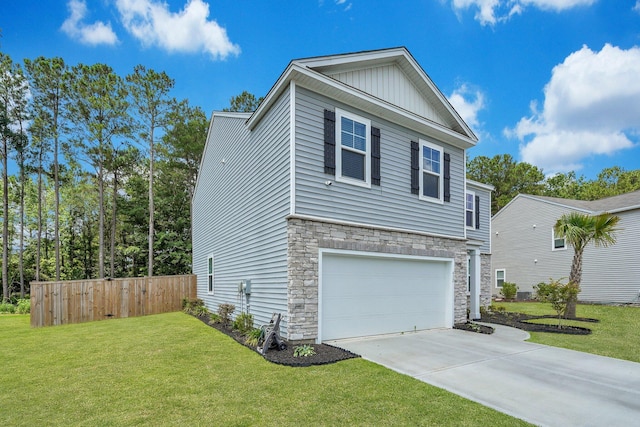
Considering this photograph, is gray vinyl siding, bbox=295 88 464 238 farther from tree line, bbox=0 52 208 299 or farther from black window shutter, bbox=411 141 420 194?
tree line, bbox=0 52 208 299

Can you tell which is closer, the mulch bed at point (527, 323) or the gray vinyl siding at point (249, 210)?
the gray vinyl siding at point (249, 210)

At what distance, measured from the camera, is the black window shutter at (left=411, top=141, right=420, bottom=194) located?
9.21 m

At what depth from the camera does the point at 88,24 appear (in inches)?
633

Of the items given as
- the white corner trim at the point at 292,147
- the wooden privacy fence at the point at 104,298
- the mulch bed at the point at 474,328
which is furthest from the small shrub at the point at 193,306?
the mulch bed at the point at 474,328

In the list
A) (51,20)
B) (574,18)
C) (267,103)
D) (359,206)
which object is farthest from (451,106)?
(51,20)

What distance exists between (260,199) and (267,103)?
7.70 ft

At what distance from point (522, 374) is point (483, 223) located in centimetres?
1031

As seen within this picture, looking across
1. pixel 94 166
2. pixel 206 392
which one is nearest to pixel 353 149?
pixel 206 392

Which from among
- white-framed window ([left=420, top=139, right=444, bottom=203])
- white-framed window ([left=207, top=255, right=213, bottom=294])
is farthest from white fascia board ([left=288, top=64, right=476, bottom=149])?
white-framed window ([left=207, top=255, right=213, bottom=294])

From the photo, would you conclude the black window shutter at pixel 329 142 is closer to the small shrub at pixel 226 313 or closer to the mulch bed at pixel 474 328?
the small shrub at pixel 226 313

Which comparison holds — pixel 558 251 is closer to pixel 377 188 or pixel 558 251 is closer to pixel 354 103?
pixel 377 188

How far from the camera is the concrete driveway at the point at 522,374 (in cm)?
399

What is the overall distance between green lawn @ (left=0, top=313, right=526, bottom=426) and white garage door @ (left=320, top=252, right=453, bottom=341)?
1.67m

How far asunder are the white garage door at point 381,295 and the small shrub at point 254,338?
1291 millimetres
